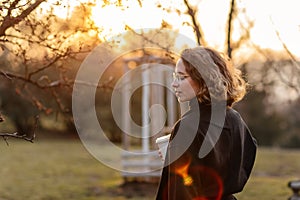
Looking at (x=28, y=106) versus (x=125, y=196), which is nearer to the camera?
(x=125, y=196)

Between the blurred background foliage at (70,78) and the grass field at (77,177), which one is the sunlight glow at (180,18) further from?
the grass field at (77,177)

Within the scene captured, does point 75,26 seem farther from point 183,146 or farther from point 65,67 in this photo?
point 183,146

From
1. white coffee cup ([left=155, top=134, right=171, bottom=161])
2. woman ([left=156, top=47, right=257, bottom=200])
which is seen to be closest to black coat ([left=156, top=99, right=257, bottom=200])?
woman ([left=156, top=47, right=257, bottom=200])

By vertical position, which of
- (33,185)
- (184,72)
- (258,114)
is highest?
(184,72)

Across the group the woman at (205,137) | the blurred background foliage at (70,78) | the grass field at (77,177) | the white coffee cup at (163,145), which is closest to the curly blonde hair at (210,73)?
the woman at (205,137)

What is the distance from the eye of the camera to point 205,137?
8.91 feet

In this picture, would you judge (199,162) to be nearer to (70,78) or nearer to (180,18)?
(180,18)

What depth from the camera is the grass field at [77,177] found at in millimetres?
9508

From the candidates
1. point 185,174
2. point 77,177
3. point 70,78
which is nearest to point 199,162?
point 185,174


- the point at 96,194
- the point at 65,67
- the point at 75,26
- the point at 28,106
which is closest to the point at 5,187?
the point at 96,194

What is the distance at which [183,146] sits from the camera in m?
2.73

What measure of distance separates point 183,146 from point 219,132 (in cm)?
19

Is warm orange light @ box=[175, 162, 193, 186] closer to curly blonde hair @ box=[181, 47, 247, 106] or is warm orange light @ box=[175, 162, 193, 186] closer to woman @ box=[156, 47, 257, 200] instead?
woman @ box=[156, 47, 257, 200]

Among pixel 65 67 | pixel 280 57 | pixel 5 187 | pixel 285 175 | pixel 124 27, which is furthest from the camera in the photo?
pixel 285 175
